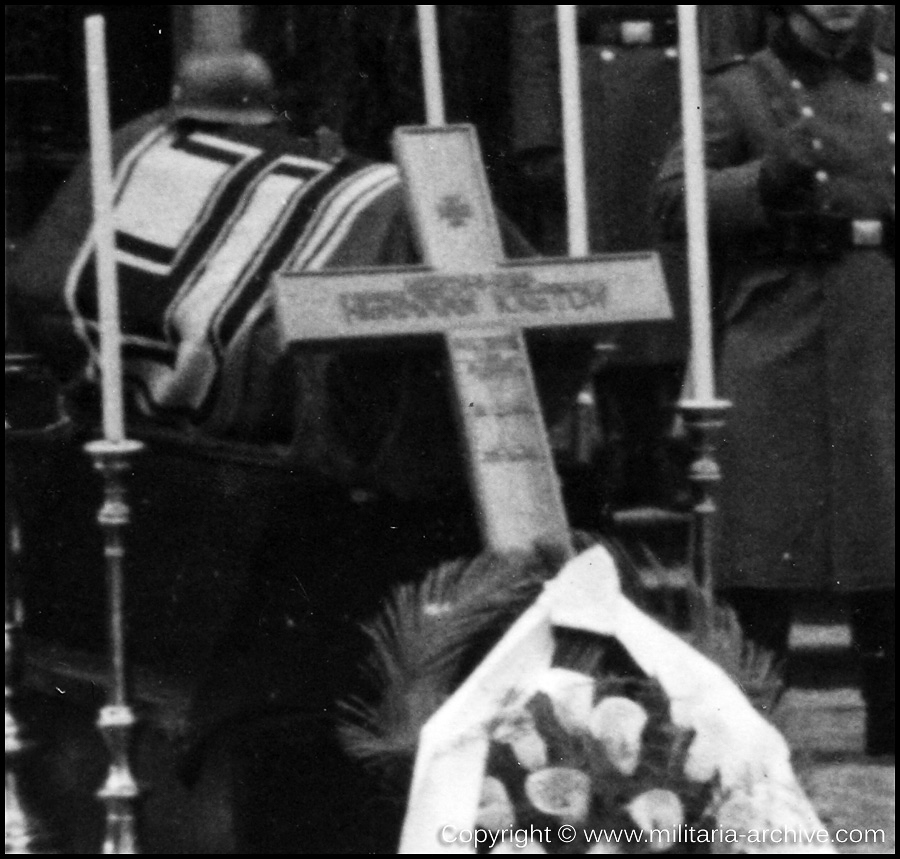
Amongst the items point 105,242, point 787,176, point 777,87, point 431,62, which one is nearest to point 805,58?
point 777,87

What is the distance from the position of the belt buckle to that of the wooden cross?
3.61 feet

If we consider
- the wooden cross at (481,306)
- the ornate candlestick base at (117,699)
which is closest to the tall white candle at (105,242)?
the ornate candlestick base at (117,699)

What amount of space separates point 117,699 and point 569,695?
1.36 ft

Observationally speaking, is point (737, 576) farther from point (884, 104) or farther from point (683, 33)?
point (683, 33)

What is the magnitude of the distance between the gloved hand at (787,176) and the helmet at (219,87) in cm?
68

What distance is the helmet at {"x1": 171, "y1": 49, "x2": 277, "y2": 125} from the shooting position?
8.11ft

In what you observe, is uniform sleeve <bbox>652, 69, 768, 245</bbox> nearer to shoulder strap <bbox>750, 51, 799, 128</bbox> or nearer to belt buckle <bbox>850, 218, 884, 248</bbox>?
shoulder strap <bbox>750, 51, 799, 128</bbox>

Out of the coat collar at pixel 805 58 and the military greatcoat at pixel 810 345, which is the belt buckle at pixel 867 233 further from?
the coat collar at pixel 805 58

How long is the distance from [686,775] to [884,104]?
1635mm

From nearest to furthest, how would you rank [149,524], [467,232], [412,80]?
[467,232] < [149,524] < [412,80]

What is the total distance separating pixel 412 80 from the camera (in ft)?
11.3

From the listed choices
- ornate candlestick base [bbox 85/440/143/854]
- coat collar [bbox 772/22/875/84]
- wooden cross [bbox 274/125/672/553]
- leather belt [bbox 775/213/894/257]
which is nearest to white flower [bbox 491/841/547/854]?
wooden cross [bbox 274/125/672/553]

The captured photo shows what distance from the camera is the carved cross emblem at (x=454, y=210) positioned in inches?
79.0

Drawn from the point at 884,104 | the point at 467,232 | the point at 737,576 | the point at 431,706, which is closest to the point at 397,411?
the point at 467,232
